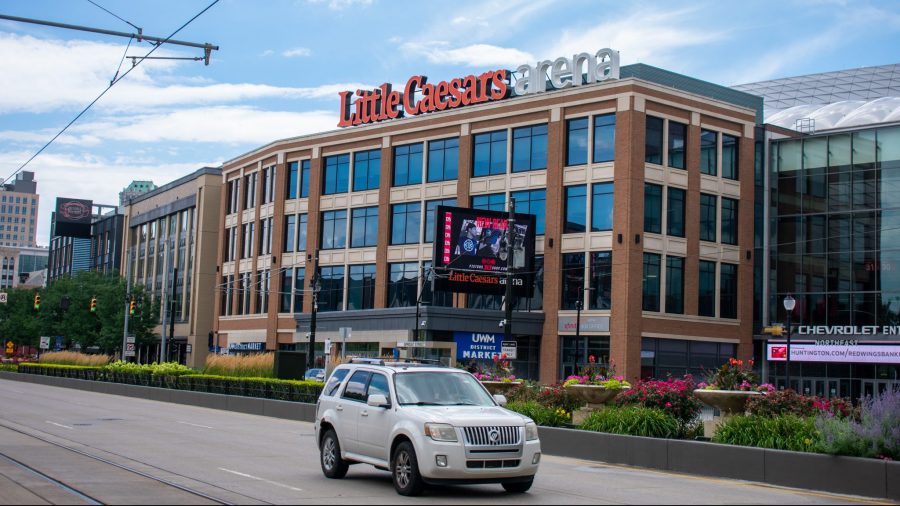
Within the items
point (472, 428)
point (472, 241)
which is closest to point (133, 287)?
point (472, 241)

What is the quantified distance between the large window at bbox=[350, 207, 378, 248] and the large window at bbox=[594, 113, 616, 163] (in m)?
18.4

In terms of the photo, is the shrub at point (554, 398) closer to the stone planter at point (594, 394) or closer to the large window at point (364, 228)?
the stone planter at point (594, 394)

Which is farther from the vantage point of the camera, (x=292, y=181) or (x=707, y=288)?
(x=292, y=181)

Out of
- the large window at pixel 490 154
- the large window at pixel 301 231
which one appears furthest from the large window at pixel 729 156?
the large window at pixel 301 231

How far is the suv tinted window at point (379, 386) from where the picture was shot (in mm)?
14883

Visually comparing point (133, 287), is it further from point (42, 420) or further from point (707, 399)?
point (707, 399)

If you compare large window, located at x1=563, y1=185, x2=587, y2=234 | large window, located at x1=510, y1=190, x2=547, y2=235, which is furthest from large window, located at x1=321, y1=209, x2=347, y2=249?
large window, located at x1=563, y1=185, x2=587, y2=234

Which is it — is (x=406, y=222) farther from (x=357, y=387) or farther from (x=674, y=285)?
(x=357, y=387)

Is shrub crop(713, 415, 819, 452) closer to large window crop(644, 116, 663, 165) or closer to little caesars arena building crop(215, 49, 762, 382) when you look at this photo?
little caesars arena building crop(215, 49, 762, 382)

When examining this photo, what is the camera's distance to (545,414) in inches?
938

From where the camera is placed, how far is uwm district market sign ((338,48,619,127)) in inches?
2304

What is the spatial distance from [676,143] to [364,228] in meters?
22.9

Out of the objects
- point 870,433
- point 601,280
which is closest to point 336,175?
point 601,280

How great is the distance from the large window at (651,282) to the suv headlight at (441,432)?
44115 millimetres
